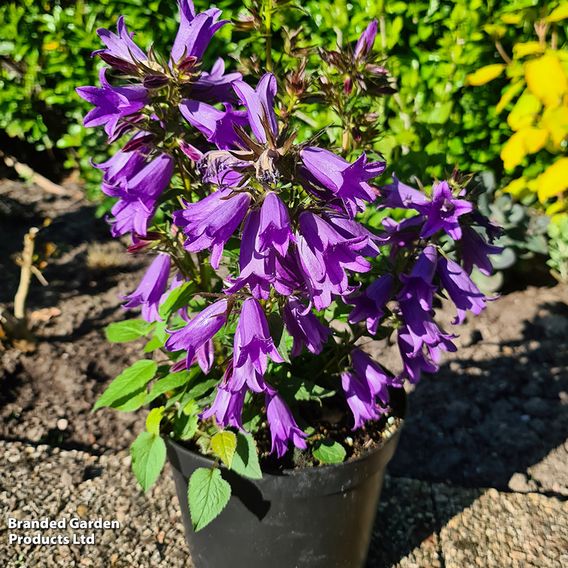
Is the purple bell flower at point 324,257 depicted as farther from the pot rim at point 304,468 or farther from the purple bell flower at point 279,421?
the pot rim at point 304,468

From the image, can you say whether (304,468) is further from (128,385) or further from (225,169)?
(225,169)

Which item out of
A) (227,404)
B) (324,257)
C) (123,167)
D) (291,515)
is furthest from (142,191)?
(291,515)

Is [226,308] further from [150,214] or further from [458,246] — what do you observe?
[458,246]

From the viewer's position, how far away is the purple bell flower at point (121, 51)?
1184 mm

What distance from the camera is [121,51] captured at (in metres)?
1.24

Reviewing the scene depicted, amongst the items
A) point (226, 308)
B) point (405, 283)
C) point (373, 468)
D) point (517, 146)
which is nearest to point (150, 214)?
point (226, 308)

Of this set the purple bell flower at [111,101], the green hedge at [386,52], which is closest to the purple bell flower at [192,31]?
the purple bell flower at [111,101]

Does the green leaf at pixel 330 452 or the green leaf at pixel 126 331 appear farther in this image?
the green leaf at pixel 126 331

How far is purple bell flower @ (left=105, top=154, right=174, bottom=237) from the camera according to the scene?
4.22ft

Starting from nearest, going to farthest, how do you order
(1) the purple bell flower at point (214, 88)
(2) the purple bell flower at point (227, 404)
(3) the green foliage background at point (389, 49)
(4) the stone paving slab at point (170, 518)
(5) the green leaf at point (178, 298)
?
(1) the purple bell flower at point (214, 88) → (2) the purple bell flower at point (227, 404) → (5) the green leaf at point (178, 298) → (4) the stone paving slab at point (170, 518) → (3) the green foliage background at point (389, 49)

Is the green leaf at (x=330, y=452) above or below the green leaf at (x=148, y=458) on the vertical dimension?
above

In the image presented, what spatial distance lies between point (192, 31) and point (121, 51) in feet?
0.50

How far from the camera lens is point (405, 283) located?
1.47m

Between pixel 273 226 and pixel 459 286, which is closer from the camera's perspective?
pixel 273 226
